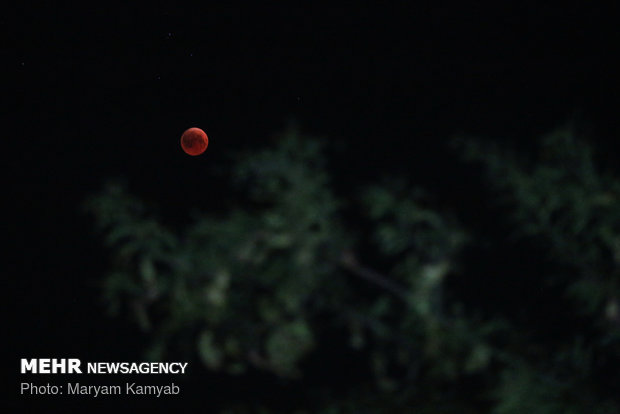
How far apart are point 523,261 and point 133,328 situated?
4.63 ft

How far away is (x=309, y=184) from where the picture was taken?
7.61 feet

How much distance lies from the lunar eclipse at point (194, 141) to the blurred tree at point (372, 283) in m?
0.19

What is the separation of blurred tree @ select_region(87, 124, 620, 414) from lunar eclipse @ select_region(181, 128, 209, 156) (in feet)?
0.64

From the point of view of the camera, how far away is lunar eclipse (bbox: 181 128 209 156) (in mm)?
2482

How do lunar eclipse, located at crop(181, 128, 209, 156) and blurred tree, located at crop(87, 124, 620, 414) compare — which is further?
lunar eclipse, located at crop(181, 128, 209, 156)

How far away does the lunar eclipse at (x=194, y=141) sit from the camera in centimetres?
248

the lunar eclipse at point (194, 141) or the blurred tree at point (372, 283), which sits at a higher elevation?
the lunar eclipse at point (194, 141)

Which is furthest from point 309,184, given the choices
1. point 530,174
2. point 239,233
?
point 530,174

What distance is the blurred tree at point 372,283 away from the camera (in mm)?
2217

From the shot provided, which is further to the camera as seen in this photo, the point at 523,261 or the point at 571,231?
the point at 523,261

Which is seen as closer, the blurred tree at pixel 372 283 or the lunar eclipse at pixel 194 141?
the blurred tree at pixel 372 283

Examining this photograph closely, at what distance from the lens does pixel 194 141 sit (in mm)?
2484

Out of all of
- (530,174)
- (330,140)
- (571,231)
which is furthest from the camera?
(330,140)

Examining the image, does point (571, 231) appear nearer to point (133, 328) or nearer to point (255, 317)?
point (255, 317)
